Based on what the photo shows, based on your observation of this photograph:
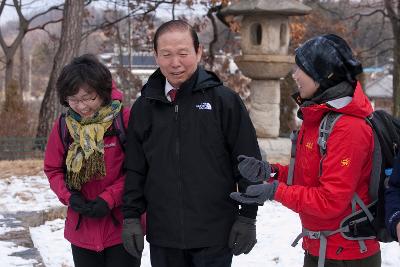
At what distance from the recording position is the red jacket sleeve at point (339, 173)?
6.63 ft

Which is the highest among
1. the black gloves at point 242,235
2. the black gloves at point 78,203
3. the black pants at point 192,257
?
the black gloves at point 78,203

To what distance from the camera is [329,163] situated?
2039 mm

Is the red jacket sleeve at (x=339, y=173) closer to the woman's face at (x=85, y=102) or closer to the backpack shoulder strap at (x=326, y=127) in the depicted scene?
the backpack shoulder strap at (x=326, y=127)

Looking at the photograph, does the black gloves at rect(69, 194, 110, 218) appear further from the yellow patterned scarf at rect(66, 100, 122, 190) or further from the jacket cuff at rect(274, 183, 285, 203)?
the jacket cuff at rect(274, 183, 285, 203)

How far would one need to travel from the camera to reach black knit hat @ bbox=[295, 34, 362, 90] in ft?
6.93

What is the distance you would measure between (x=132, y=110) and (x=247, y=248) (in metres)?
0.80

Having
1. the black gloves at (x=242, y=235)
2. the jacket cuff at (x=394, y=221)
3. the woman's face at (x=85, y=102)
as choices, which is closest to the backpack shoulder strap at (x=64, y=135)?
the woman's face at (x=85, y=102)

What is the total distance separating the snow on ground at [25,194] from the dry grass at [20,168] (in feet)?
0.81

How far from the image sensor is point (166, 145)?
2.30 meters

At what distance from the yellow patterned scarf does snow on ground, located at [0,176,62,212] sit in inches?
131

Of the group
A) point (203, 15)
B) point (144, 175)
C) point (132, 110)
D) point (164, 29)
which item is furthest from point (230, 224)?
point (203, 15)

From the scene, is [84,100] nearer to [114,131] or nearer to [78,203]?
[114,131]

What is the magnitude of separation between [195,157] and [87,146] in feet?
1.77

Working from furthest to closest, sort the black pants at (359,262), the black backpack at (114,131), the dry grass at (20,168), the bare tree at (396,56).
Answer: the bare tree at (396,56), the dry grass at (20,168), the black backpack at (114,131), the black pants at (359,262)
